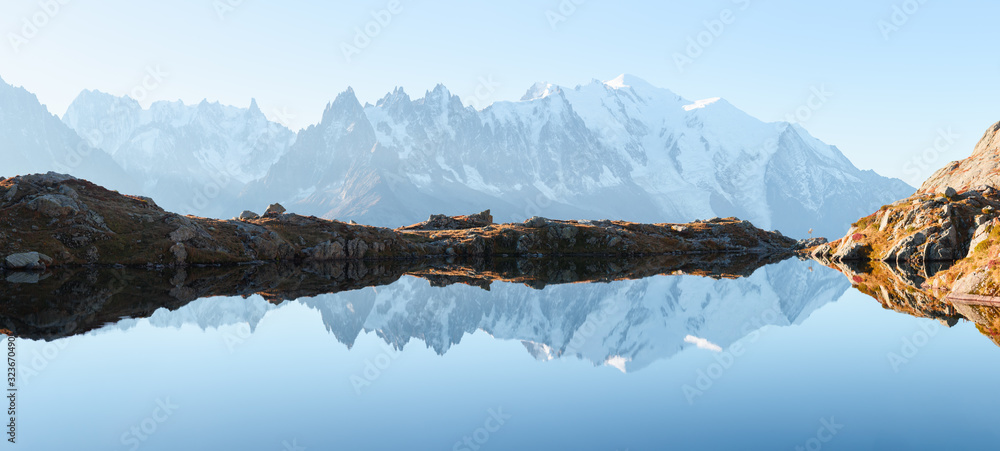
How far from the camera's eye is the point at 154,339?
36844mm

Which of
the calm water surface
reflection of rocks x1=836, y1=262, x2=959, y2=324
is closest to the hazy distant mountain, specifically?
the calm water surface

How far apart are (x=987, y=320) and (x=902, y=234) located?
72651 millimetres

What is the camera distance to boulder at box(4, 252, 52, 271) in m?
80.9

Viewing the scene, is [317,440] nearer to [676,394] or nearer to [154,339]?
[676,394]

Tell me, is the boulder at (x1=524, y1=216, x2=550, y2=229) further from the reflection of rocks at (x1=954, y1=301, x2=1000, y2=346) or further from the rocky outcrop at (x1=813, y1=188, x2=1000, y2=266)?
the reflection of rocks at (x1=954, y1=301, x2=1000, y2=346)

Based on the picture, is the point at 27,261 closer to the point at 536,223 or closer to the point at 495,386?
the point at 495,386

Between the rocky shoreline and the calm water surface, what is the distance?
55848mm

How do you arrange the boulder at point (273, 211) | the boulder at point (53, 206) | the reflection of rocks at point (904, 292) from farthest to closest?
the boulder at point (273, 211)
the boulder at point (53, 206)
the reflection of rocks at point (904, 292)

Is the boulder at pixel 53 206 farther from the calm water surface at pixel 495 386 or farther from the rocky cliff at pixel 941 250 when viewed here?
the rocky cliff at pixel 941 250

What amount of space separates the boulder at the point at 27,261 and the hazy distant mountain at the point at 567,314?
4956 cm

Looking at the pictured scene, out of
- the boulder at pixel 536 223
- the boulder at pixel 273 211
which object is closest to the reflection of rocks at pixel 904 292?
the boulder at pixel 536 223

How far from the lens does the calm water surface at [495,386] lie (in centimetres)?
1972

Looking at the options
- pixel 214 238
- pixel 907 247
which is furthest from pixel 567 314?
pixel 214 238

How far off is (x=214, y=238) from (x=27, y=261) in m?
26.8
